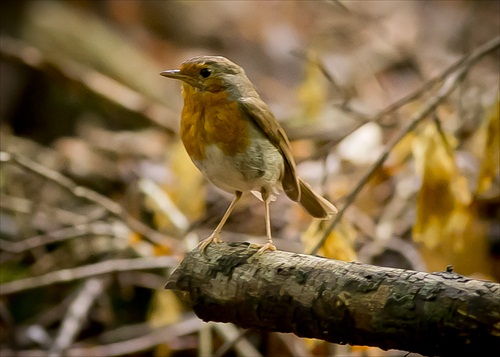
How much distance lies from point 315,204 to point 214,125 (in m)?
0.44

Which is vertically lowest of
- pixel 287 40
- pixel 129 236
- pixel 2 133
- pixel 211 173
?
pixel 211 173

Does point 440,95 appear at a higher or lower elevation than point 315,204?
higher

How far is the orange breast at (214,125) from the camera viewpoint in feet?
5.68

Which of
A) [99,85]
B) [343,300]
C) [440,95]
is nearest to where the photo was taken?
[343,300]

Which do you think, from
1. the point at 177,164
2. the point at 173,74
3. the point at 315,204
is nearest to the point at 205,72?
the point at 173,74

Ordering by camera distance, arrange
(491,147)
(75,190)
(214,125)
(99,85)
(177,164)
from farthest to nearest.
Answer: (99,85), (177,164), (75,190), (491,147), (214,125)

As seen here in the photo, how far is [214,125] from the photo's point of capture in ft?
5.68

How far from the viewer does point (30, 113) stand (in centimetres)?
556

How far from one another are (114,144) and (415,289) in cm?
358

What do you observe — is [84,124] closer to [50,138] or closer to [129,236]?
[50,138]

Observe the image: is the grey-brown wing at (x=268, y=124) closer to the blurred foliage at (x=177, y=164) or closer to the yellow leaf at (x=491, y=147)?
the blurred foliage at (x=177, y=164)

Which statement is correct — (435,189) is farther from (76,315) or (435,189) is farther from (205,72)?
(76,315)

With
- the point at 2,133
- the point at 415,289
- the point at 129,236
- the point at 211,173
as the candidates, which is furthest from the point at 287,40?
the point at 415,289

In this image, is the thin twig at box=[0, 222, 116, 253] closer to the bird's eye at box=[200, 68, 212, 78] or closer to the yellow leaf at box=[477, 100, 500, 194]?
the bird's eye at box=[200, 68, 212, 78]
